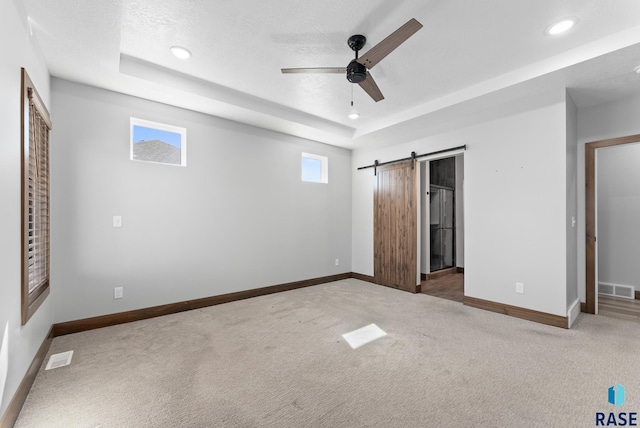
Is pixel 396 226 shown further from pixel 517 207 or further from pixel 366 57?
pixel 366 57

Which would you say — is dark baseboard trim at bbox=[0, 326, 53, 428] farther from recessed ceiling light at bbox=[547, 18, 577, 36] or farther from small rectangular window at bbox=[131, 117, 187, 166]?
recessed ceiling light at bbox=[547, 18, 577, 36]

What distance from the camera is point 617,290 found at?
4125mm

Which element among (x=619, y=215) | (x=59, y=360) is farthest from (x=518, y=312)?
(x=59, y=360)

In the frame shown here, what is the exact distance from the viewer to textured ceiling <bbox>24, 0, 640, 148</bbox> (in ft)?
6.86

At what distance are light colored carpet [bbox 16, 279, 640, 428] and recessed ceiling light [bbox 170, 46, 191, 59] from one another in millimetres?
2790

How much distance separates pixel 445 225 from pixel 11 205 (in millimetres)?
6780

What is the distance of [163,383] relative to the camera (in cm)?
206

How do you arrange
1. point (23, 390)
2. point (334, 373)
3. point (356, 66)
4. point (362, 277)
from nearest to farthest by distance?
point (23, 390) → point (334, 373) → point (356, 66) → point (362, 277)

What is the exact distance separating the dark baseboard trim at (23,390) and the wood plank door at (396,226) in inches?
175

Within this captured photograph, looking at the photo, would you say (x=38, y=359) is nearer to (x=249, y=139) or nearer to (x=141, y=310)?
(x=141, y=310)

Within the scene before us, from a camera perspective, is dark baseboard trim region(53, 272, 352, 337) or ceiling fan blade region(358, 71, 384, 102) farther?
dark baseboard trim region(53, 272, 352, 337)

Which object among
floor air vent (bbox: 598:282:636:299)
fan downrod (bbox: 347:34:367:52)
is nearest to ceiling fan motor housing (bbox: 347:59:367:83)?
fan downrod (bbox: 347:34:367:52)

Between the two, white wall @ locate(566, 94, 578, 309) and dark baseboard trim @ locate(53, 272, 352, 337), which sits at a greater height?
white wall @ locate(566, 94, 578, 309)

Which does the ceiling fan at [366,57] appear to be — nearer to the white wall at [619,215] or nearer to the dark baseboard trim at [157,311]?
the dark baseboard trim at [157,311]
